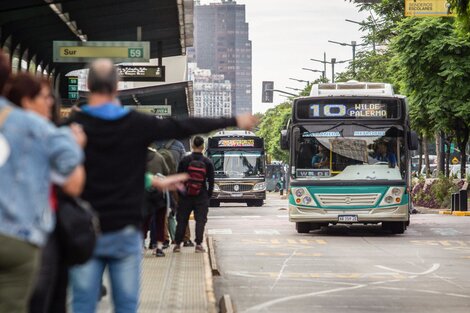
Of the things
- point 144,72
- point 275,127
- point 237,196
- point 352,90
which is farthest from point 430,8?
point 275,127

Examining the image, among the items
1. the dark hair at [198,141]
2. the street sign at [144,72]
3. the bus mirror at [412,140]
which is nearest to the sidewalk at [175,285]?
the dark hair at [198,141]

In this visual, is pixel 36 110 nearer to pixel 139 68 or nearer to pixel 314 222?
pixel 314 222

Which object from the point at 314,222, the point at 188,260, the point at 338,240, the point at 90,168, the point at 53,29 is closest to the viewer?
the point at 90,168

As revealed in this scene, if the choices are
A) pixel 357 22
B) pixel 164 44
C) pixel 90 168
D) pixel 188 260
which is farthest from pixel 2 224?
pixel 357 22

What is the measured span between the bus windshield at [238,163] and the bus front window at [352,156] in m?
22.2

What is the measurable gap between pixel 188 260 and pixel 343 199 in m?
9.13

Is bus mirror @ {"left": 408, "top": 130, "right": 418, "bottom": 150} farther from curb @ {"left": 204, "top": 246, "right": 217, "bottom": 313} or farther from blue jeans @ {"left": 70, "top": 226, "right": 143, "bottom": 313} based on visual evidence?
blue jeans @ {"left": 70, "top": 226, "right": 143, "bottom": 313}

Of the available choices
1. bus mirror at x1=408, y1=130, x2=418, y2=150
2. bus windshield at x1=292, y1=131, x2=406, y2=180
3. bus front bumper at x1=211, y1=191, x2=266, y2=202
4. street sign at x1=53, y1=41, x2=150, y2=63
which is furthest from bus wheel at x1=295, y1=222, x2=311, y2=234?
bus front bumper at x1=211, y1=191, x2=266, y2=202

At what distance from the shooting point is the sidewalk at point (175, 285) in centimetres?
1112

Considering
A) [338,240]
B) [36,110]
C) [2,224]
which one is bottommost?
[338,240]

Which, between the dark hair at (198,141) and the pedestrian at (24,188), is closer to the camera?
the pedestrian at (24,188)

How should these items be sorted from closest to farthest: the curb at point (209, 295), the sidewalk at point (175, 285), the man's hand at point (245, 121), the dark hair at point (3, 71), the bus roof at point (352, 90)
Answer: the dark hair at point (3, 71) < the man's hand at point (245, 121) < the curb at point (209, 295) < the sidewalk at point (175, 285) < the bus roof at point (352, 90)

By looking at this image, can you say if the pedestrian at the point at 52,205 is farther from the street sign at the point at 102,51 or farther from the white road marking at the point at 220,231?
the white road marking at the point at 220,231

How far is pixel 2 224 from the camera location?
5453mm
